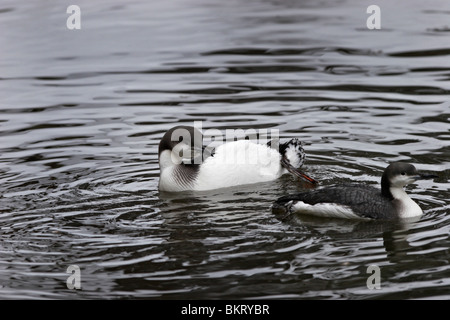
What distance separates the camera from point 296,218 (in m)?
9.59

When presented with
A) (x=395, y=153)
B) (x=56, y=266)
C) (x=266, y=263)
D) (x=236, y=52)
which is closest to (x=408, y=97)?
(x=395, y=153)

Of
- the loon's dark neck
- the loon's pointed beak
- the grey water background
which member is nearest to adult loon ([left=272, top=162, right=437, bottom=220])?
the loon's dark neck

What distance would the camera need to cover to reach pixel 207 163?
35.5 ft

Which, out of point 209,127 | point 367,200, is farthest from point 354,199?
point 209,127

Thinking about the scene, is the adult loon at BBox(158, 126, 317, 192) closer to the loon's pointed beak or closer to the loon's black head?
the loon's pointed beak

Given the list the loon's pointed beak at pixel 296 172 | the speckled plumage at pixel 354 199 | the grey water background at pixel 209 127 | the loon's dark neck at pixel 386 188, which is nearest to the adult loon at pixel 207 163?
the loon's pointed beak at pixel 296 172

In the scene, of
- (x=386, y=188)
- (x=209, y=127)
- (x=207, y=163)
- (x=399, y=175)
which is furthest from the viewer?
(x=209, y=127)

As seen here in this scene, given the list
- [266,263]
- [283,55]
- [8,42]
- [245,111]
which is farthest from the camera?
[8,42]

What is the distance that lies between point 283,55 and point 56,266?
27.9ft

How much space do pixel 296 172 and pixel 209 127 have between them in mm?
2171

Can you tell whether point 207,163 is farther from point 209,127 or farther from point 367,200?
point 367,200

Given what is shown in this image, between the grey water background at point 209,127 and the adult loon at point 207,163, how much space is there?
6.7 inches

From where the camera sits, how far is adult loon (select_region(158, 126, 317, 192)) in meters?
10.7

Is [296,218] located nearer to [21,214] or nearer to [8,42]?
[21,214]
